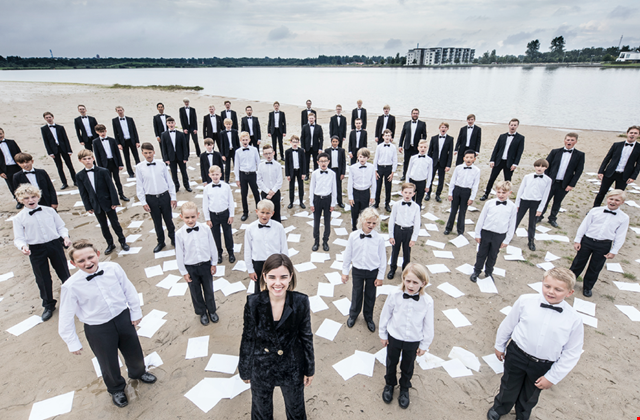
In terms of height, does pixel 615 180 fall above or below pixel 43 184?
below

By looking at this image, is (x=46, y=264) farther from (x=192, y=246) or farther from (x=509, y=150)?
(x=509, y=150)

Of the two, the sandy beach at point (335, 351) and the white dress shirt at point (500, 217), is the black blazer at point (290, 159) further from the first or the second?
the white dress shirt at point (500, 217)

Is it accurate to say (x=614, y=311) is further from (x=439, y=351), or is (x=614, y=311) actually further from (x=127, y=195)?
(x=127, y=195)

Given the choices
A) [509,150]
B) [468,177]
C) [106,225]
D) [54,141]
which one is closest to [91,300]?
[106,225]

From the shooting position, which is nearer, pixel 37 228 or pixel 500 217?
pixel 37 228

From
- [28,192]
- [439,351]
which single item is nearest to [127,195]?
[28,192]

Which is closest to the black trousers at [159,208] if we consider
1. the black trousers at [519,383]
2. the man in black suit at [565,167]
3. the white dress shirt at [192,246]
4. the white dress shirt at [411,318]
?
the white dress shirt at [192,246]

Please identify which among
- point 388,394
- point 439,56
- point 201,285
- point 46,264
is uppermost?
point 439,56

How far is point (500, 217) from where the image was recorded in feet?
16.9

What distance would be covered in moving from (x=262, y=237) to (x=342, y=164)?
4249 mm

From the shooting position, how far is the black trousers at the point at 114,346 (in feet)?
10.4

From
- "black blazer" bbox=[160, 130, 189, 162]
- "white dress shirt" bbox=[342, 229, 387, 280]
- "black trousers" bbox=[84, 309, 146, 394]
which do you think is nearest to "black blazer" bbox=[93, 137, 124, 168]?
"black blazer" bbox=[160, 130, 189, 162]

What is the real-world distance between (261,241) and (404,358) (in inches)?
97.2

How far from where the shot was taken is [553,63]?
383ft
